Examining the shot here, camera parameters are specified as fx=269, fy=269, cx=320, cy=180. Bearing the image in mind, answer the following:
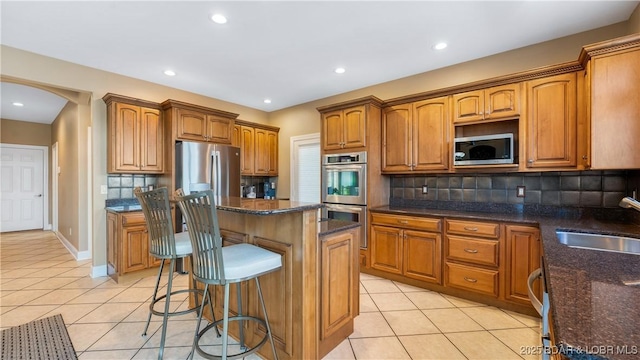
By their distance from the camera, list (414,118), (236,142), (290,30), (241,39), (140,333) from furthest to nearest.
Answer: (236,142) < (414,118) < (241,39) < (290,30) < (140,333)

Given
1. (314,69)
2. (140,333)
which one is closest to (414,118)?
(314,69)

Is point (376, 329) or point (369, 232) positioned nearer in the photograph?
point (376, 329)

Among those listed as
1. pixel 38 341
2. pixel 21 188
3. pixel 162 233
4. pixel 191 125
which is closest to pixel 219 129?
pixel 191 125

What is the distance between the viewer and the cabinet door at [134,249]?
335cm

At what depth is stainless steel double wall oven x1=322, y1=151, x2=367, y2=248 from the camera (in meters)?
3.62

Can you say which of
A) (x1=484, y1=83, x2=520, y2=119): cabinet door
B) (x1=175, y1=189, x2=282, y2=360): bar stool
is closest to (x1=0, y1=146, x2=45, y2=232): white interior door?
(x1=175, y1=189, x2=282, y2=360): bar stool

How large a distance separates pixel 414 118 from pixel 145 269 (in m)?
4.04

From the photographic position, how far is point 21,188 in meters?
6.44

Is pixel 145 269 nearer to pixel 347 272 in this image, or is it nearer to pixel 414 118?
pixel 347 272

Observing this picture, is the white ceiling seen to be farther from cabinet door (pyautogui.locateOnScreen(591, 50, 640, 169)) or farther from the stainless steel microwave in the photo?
the stainless steel microwave

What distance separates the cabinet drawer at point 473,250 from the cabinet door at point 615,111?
108cm

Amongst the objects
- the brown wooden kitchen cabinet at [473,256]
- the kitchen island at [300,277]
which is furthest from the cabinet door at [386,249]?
the kitchen island at [300,277]

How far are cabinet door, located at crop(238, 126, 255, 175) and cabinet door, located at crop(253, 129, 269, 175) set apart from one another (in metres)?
0.09

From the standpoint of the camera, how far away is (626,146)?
2127mm
